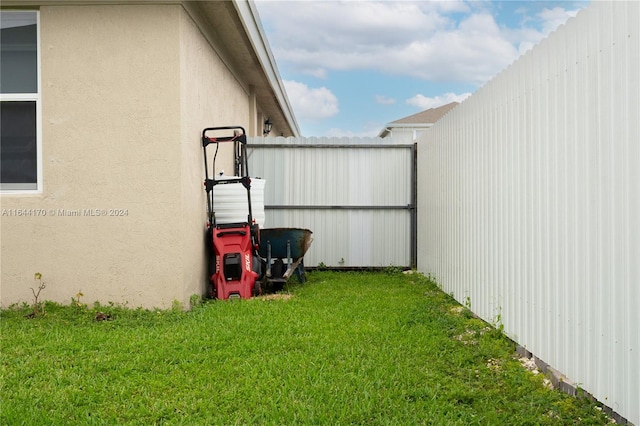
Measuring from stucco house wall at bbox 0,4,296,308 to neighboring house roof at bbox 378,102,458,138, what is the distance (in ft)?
63.6

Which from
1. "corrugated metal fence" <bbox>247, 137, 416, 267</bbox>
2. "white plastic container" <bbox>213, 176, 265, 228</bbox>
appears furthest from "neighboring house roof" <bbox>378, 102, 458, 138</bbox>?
"white plastic container" <bbox>213, 176, 265, 228</bbox>

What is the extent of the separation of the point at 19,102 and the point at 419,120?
21.6m

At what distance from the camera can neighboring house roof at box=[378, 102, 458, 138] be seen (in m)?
25.3

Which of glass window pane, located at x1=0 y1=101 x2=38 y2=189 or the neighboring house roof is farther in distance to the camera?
the neighboring house roof

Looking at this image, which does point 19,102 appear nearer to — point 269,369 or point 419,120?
point 269,369

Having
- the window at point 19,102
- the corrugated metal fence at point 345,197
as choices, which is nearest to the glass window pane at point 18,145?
the window at point 19,102

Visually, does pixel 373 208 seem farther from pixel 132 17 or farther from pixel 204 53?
pixel 132 17

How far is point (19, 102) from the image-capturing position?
22.0 feet

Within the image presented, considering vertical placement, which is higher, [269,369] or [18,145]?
A: [18,145]

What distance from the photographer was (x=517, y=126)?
500 cm

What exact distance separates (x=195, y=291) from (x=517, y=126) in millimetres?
4125

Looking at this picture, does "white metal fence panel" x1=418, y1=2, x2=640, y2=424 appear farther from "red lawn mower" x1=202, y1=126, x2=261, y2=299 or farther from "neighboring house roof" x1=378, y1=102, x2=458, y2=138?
"neighboring house roof" x1=378, y1=102, x2=458, y2=138

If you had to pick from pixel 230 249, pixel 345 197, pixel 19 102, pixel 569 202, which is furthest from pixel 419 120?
pixel 569 202

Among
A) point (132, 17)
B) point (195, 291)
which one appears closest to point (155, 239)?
point (195, 291)
